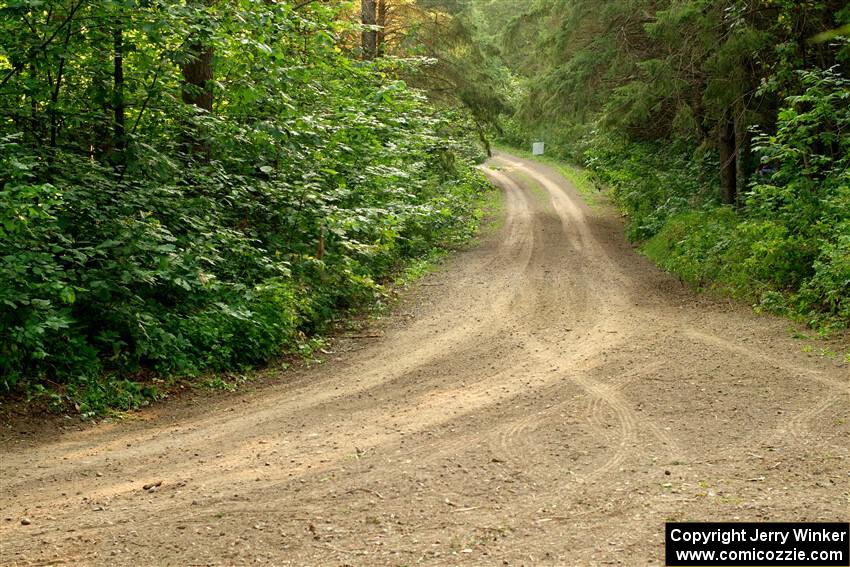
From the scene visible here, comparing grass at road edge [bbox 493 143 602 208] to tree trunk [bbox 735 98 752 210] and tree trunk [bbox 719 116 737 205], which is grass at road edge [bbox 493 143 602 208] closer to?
tree trunk [bbox 719 116 737 205]

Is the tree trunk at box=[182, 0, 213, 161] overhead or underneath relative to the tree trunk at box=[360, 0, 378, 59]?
underneath

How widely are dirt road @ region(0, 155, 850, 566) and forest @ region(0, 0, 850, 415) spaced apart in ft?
3.19

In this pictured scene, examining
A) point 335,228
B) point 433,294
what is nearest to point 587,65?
point 433,294

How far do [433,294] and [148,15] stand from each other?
7461 millimetres

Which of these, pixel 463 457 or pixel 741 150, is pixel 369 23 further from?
pixel 463 457

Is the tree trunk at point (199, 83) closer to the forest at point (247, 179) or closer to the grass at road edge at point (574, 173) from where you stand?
the forest at point (247, 179)

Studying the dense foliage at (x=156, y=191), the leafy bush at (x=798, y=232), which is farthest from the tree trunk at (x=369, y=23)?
the leafy bush at (x=798, y=232)

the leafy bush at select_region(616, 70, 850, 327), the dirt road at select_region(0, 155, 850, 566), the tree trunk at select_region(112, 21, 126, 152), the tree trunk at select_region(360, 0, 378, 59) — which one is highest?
the tree trunk at select_region(360, 0, 378, 59)

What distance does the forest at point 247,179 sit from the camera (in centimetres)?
768

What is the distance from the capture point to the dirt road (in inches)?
177

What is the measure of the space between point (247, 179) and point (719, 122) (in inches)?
478

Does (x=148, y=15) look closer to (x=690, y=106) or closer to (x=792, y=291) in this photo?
(x=792, y=291)

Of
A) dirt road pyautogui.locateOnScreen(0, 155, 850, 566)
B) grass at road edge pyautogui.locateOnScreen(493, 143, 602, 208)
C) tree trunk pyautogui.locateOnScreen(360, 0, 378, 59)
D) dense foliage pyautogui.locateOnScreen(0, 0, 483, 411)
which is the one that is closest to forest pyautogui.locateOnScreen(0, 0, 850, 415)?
dense foliage pyautogui.locateOnScreen(0, 0, 483, 411)

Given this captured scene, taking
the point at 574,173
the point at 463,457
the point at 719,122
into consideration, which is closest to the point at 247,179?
the point at 463,457
